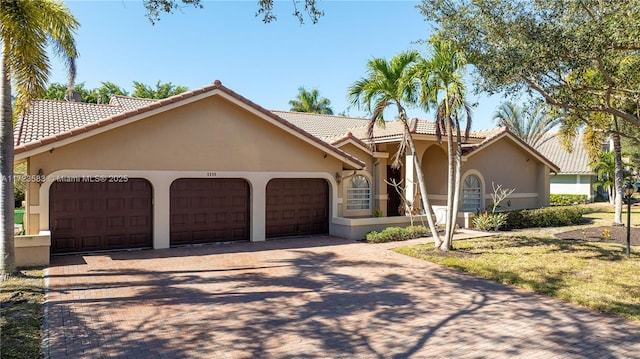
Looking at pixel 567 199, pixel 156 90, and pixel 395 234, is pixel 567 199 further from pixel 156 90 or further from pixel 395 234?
pixel 156 90

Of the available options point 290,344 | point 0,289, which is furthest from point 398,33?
point 0,289

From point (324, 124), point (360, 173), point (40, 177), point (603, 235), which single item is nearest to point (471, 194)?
point (603, 235)

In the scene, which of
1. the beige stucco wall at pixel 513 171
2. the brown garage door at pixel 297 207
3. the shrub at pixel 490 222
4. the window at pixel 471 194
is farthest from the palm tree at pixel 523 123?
the brown garage door at pixel 297 207

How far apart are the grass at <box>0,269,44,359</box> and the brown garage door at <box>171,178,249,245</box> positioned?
509 centimetres

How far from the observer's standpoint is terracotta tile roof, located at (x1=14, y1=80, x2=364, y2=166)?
1307cm

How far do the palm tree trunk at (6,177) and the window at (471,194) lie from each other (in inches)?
790

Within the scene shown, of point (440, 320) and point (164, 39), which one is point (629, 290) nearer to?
point (440, 320)

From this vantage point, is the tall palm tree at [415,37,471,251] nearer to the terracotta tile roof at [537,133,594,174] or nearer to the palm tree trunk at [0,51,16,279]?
the palm tree trunk at [0,51,16,279]

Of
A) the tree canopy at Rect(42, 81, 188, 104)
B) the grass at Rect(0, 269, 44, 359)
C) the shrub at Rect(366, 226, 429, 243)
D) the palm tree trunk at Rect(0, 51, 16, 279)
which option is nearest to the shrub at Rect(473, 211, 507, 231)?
the shrub at Rect(366, 226, 429, 243)

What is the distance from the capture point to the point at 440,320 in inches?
316

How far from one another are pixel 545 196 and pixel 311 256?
18973 millimetres

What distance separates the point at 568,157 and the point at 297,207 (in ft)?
119

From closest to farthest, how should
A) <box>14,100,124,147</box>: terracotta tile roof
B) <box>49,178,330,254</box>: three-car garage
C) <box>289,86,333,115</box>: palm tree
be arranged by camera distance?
<box>49,178,330,254</box>: three-car garage < <box>14,100,124,147</box>: terracotta tile roof < <box>289,86,333,115</box>: palm tree

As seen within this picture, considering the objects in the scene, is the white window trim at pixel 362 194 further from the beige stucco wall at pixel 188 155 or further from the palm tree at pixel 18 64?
the palm tree at pixel 18 64
